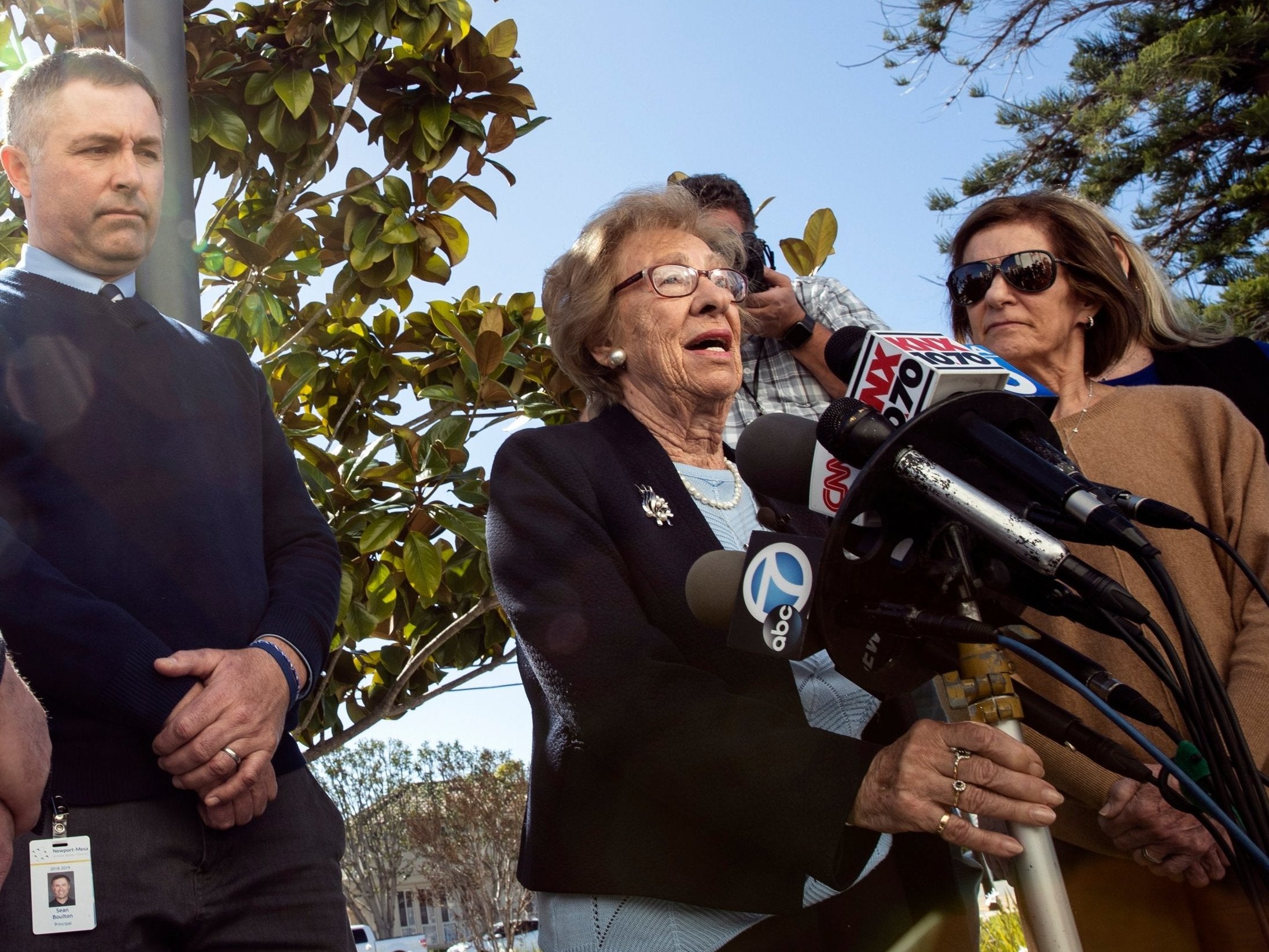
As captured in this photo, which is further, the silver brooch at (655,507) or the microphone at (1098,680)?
the silver brooch at (655,507)

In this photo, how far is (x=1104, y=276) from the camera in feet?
9.51

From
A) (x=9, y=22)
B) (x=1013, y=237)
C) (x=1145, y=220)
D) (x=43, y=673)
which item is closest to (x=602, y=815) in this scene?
(x=43, y=673)

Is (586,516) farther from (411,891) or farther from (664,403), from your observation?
(411,891)

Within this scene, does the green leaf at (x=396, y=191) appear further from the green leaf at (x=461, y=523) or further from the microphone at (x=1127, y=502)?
the microphone at (x=1127, y=502)

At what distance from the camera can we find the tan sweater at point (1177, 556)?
2.22m

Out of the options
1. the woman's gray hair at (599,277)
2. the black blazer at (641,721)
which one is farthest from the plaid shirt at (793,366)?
the black blazer at (641,721)

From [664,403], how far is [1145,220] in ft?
33.0

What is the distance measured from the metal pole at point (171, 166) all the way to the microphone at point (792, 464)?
190 centimetres

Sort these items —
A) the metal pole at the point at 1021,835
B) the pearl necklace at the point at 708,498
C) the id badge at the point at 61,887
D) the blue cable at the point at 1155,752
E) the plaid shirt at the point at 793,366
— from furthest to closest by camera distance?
the plaid shirt at the point at 793,366 < the pearl necklace at the point at 708,498 < the id badge at the point at 61,887 < the metal pole at the point at 1021,835 < the blue cable at the point at 1155,752

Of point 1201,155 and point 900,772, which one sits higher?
point 1201,155

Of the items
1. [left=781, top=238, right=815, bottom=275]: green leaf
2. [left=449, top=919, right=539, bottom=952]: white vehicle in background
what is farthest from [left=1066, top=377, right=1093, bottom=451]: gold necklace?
[left=449, top=919, right=539, bottom=952]: white vehicle in background

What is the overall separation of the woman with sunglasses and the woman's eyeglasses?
75 cm

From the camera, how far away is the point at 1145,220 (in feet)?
36.5

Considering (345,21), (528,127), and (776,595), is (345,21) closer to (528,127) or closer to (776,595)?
(528,127)
